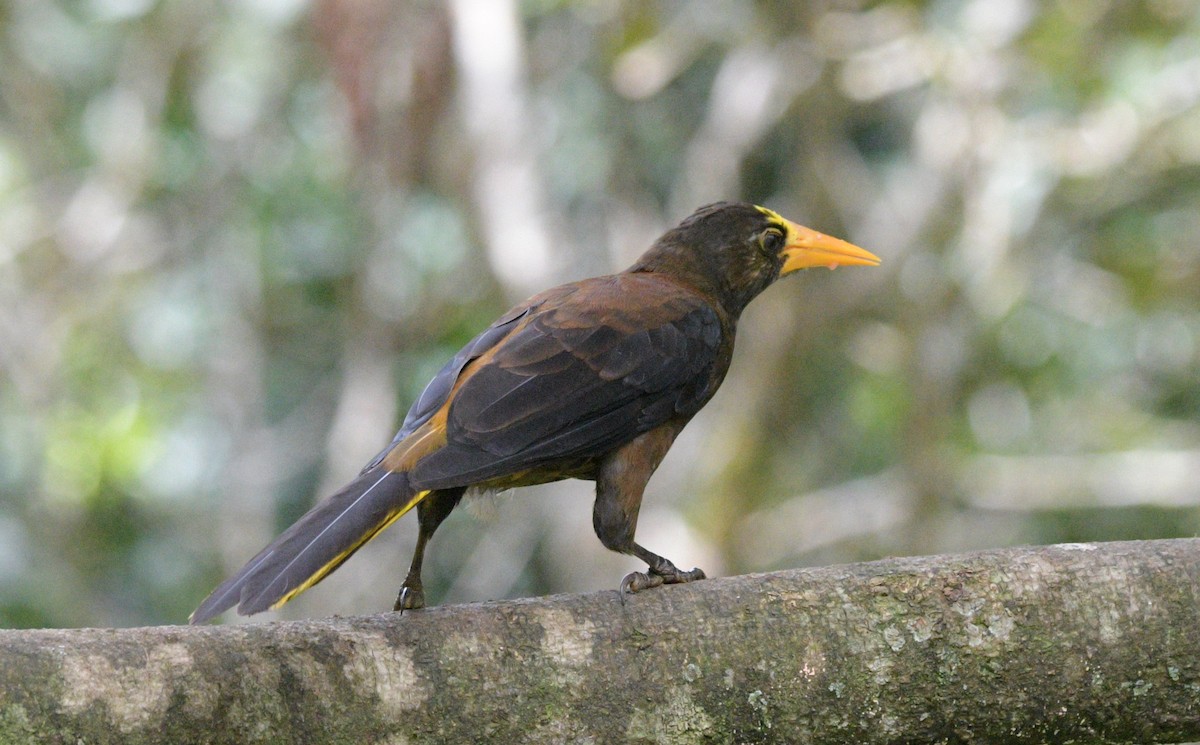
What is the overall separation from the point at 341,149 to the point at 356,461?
96.8 inches

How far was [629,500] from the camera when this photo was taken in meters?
3.10

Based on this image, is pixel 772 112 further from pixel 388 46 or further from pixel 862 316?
pixel 388 46

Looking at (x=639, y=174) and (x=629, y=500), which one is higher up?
(x=629, y=500)

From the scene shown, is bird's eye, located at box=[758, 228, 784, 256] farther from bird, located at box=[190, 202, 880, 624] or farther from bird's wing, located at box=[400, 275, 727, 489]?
bird's wing, located at box=[400, 275, 727, 489]

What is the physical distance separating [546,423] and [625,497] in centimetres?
27

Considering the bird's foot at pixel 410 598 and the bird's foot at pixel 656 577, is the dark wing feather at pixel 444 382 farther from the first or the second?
the bird's foot at pixel 656 577

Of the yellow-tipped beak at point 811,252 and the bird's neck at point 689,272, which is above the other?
the bird's neck at point 689,272

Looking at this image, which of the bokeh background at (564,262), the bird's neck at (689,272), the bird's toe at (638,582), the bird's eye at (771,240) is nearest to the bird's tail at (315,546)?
the bird's toe at (638,582)

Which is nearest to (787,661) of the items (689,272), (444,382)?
(444,382)

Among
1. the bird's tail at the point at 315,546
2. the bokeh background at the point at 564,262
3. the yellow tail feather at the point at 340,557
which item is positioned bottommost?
the bokeh background at the point at 564,262

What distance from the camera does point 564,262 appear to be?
7105 millimetres

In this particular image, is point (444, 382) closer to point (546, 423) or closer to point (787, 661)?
point (546, 423)

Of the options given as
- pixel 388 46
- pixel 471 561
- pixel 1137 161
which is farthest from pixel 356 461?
pixel 1137 161

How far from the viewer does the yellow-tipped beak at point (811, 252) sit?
13.2 ft
